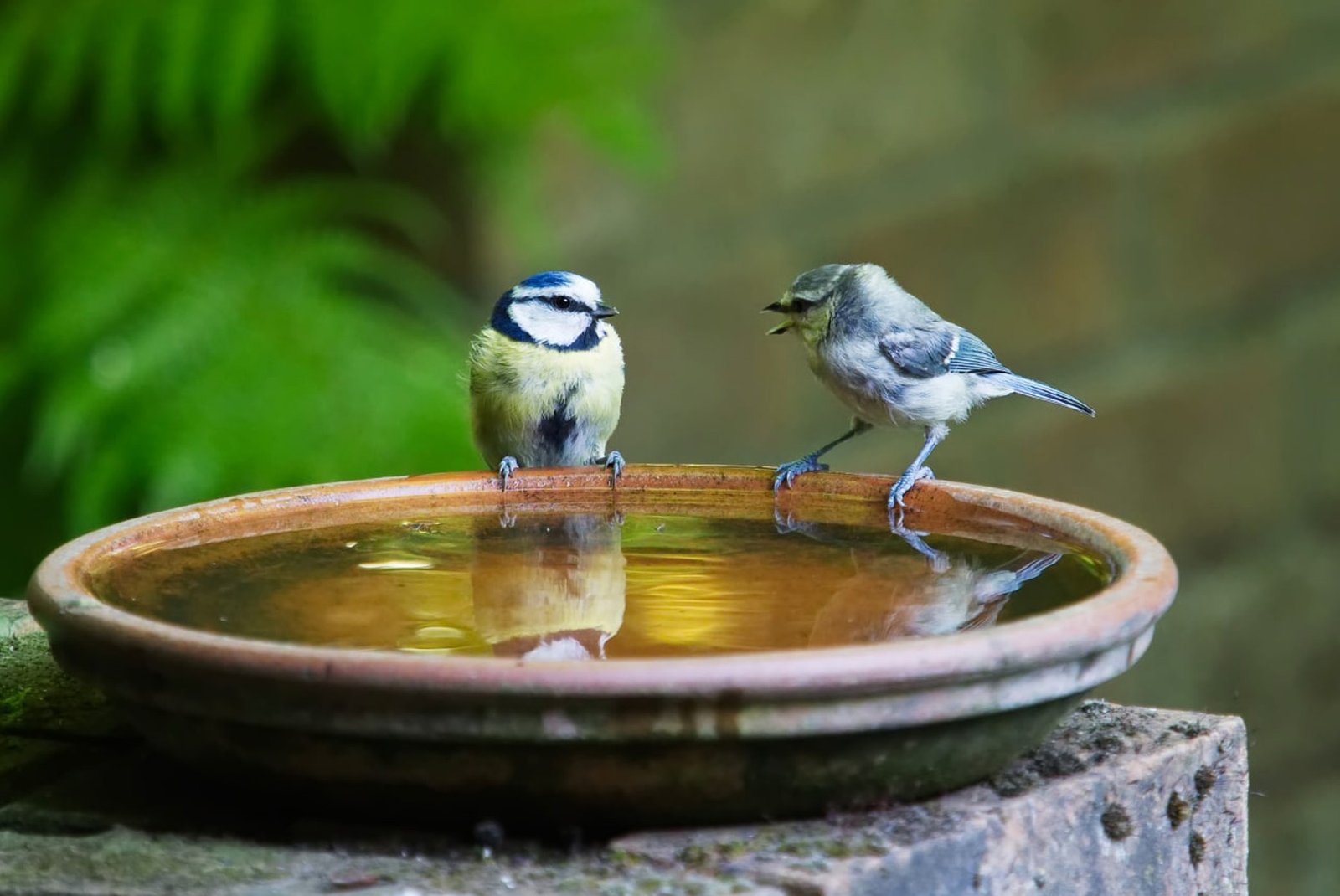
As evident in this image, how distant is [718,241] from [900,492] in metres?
2.38

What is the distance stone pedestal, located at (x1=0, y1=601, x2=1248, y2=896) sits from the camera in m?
1.46

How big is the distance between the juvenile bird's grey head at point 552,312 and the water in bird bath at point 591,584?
84 cm

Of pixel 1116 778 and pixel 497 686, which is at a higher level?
pixel 497 686

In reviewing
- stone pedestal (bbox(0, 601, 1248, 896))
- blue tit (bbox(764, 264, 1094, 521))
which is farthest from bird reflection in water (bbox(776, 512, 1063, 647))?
blue tit (bbox(764, 264, 1094, 521))

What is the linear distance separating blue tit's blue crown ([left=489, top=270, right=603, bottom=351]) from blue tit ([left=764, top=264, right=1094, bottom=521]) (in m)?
0.36

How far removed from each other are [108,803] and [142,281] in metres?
2.48

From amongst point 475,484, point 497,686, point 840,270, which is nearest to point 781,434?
point 840,270

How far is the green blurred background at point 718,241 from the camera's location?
12.6 ft

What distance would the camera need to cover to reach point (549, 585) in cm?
199

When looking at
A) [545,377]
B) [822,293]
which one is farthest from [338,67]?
[822,293]

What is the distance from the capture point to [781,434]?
4789 millimetres

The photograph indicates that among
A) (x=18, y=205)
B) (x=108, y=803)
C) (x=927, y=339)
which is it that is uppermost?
(x=18, y=205)

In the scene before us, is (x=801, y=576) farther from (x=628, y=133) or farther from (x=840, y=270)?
(x=628, y=133)

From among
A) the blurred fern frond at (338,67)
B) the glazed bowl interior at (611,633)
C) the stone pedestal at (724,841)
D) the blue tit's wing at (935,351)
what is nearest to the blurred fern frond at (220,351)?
the blurred fern frond at (338,67)
